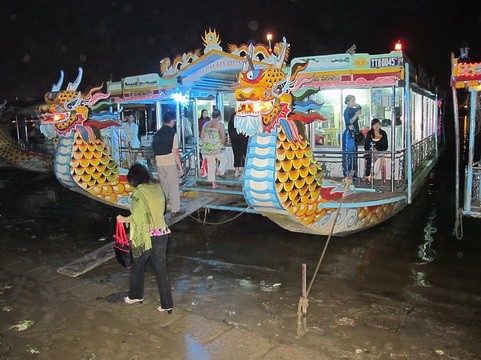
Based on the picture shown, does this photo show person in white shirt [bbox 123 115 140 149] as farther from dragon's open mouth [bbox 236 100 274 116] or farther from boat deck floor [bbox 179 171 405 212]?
dragon's open mouth [bbox 236 100 274 116]

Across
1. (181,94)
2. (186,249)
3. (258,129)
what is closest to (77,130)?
(181,94)

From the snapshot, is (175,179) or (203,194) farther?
(203,194)

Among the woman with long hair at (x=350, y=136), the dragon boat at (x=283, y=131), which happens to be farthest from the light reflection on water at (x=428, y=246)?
the woman with long hair at (x=350, y=136)

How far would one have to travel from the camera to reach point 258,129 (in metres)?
6.96

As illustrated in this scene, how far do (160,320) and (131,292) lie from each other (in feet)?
2.20

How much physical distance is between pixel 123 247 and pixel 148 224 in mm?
872

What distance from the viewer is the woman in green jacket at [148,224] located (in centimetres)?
530

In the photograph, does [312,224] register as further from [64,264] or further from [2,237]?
[2,237]

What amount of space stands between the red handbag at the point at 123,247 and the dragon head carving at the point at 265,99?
2350 millimetres

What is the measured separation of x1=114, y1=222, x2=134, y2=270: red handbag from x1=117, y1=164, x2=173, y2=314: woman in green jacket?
37 cm

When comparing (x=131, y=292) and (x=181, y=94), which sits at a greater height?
(x=181, y=94)

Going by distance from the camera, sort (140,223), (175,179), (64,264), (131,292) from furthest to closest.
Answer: (175,179)
(64,264)
(131,292)
(140,223)

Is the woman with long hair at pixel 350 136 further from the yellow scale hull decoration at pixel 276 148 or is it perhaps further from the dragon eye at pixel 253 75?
the dragon eye at pixel 253 75

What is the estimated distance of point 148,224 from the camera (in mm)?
5324
